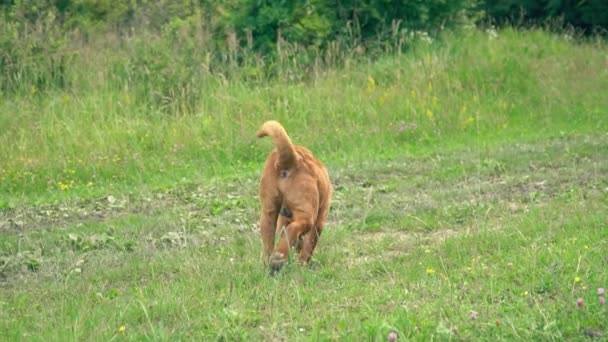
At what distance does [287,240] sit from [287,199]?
0.32 m

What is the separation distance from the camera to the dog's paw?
6495 mm

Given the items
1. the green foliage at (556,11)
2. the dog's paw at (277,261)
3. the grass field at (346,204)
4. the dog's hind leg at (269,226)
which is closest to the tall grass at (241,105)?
the grass field at (346,204)

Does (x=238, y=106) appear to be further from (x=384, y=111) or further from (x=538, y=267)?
(x=538, y=267)

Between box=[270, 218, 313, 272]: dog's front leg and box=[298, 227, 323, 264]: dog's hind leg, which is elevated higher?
box=[270, 218, 313, 272]: dog's front leg

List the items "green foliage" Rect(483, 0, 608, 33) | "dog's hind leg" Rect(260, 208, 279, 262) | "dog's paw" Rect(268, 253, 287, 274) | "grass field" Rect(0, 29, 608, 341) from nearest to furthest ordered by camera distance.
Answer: "grass field" Rect(0, 29, 608, 341)
"dog's paw" Rect(268, 253, 287, 274)
"dog's hind leg" Rect(260, 208, 279, 262)
"green foliage" Rect(483, 0, 608, 33)

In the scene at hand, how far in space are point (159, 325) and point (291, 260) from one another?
1402mm

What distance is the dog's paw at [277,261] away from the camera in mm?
6495

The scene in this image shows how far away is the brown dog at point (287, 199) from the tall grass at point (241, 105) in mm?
5097

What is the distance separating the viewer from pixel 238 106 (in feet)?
47.5

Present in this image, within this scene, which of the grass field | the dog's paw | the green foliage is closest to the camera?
the grass field

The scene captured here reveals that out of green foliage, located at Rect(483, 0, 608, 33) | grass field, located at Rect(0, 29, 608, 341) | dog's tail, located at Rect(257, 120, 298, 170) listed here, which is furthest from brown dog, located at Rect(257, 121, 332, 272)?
green foliage, located at Rect(483, 0, 608, 33)

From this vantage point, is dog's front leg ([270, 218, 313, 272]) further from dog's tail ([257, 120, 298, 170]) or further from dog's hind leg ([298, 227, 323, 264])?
dog's tail ([257, 120, 298, 170])

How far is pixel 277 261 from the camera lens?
6.50 m

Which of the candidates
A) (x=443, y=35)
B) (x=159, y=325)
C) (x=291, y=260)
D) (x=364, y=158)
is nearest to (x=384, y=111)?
(x=364, y=158)
